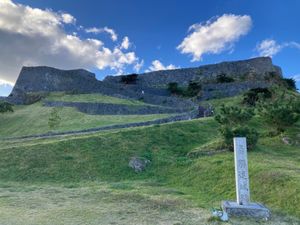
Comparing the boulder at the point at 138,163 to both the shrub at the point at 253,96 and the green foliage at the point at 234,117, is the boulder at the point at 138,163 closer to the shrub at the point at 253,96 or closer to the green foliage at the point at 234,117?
the green foliage at the point at 234,117

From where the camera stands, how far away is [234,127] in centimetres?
1792

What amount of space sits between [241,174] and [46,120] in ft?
80.8

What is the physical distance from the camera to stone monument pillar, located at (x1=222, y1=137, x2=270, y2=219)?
31.0 feet

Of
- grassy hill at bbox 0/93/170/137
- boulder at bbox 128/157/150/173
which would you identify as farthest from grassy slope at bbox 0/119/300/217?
grassy hill at bbox 0/93/170/137

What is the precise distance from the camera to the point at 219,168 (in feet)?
47.3

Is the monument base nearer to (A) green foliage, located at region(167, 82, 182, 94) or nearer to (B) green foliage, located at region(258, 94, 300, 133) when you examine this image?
(B) green foliage, located at region(258, 94, 300, 133)

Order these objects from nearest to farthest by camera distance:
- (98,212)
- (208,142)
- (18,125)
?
1. (98,212)
2. (208,142)
3. (18,125)

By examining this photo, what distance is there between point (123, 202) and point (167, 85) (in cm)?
4172

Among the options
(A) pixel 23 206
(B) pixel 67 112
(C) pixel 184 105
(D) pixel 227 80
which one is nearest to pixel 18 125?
(B) pixel 67 112

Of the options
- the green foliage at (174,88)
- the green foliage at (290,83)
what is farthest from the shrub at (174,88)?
the green foliage at (290,83)

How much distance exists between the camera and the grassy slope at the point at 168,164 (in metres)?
11.6

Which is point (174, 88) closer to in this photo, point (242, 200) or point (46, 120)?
point (46, 120)

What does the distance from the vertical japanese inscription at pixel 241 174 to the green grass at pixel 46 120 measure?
17014 millimetres

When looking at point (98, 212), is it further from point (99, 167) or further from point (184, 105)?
point (184, 105)
